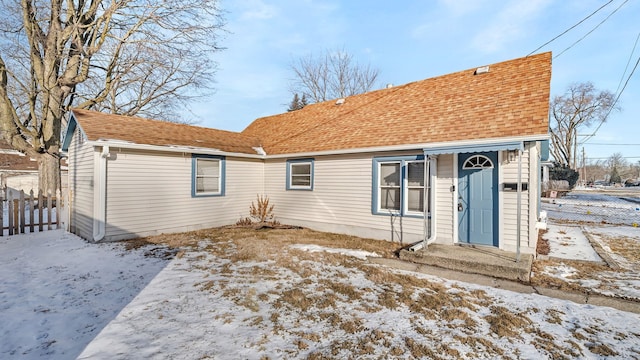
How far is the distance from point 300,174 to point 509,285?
283 inches

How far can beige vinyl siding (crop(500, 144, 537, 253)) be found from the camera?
6188 millimetres

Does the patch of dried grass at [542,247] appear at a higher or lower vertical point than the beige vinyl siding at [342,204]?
lower

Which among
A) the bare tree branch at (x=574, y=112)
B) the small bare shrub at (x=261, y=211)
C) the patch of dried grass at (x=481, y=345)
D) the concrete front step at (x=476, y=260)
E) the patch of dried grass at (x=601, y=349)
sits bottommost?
the patch of dried grass at (x=601, y=349)

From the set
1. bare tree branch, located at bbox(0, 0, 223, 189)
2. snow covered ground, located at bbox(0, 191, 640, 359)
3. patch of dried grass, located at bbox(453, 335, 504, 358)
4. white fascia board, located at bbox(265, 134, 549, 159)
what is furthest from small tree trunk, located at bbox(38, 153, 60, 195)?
patch of dried grass, located at bbox(453, 335, 504, 358)

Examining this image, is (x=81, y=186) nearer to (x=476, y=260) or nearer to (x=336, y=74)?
(x=476, y=260)

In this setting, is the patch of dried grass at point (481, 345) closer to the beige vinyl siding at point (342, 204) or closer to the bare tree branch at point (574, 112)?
the beige vinyl siding at point (342, 204)

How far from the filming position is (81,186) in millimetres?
8914

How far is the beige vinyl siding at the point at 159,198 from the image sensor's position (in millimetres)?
7922

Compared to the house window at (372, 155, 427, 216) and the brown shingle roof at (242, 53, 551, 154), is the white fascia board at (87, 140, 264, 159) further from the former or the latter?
the house window at (372, 155, 427, 216)

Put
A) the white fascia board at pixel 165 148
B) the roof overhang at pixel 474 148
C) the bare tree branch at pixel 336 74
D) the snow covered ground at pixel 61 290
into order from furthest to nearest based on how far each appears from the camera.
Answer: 1. the bare tree branch at pixel 336 74
2. the white fascia board at pixel 165 148
3. the roof overhang at pixel 474 148
4. the snow covered ground at pixel 61 290

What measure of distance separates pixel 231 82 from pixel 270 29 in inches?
198

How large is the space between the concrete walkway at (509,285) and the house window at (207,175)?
6.27 m

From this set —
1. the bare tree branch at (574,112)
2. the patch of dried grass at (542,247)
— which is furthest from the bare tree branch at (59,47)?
the bare tree branch at (574,112)

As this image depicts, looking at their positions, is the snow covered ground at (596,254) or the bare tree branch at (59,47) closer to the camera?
the snow covered ground at (596,254)
